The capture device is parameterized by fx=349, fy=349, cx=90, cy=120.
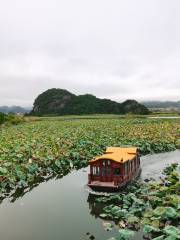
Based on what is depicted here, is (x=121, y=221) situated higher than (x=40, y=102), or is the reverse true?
(x=40, y=102)

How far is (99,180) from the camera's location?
1866 cm

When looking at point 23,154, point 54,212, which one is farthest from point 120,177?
point 23,154

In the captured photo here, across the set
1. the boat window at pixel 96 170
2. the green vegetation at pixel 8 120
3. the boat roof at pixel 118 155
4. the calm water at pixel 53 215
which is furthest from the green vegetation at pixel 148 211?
the green vegetation at pixel 8 120

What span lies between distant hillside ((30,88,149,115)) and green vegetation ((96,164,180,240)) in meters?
82.8

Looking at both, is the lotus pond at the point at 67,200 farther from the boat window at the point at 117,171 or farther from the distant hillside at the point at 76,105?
the distant hillside at the point at 76,105

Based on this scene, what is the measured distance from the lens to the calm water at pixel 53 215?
43.5 feet

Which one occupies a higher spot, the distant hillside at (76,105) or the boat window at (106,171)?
the distant hillside at (76,105)

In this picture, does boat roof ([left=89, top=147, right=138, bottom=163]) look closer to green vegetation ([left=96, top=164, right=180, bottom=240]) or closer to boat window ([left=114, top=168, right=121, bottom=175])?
boat window ([left=114, top=168, right=121, bottom=175])

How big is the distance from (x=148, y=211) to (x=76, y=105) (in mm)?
107486

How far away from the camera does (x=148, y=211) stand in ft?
47.5

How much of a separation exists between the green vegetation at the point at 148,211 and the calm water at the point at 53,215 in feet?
1.89

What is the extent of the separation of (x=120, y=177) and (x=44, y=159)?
23.2ft

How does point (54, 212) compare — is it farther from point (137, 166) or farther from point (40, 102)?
point (40, 102)

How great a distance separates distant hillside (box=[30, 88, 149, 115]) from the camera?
109 meters
